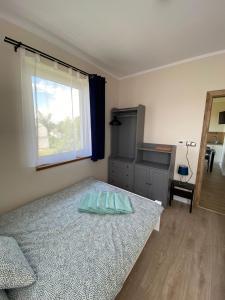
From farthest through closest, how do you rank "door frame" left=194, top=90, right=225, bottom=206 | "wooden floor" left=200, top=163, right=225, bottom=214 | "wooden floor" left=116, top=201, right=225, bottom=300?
"wooden floor" left=200, top=163, right=225, bottom=214
"door frame" left=194, top=90, right=225, bottom=206
"wooden floor" left=116, top=201, right=225, bottom=300

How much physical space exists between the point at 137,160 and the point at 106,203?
1.42 m

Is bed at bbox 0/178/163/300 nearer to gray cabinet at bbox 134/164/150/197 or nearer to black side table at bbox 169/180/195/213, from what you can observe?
gray cabinet at bbox 134/164/150/197

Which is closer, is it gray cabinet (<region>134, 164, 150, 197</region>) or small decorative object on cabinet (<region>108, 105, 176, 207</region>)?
small decorative object on cabinet (<region>108, 105, 176, 207</region>)

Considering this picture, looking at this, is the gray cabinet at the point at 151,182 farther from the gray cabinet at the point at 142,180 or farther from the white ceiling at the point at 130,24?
the white ceiling at the point at 130,24

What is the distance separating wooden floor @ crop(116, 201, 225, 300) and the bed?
0.46 metres

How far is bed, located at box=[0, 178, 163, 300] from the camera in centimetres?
89

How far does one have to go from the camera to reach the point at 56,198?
1.94 meters

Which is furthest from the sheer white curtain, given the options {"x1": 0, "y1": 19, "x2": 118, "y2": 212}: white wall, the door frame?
the door frame

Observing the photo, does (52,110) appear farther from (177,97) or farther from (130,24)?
(177,97)

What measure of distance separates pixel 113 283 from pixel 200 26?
8.71 feet

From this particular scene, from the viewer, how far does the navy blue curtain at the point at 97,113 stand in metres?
2.41

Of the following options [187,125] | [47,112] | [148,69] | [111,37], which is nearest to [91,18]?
[111,37]

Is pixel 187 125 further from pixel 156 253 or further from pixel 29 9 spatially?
pixel 29 9

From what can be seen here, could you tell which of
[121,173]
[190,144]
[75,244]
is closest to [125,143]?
[121,173]
